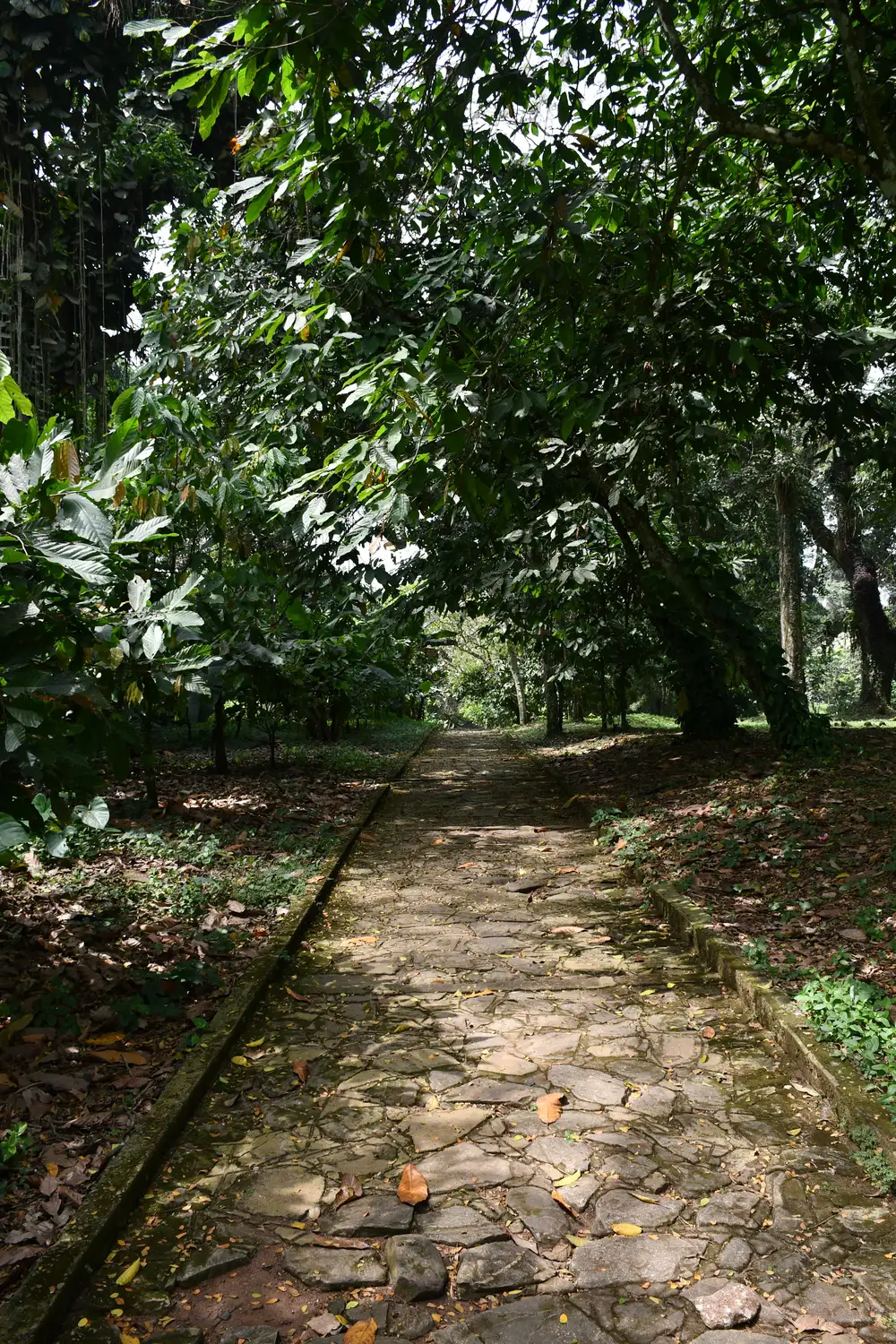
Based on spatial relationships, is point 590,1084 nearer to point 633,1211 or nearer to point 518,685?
point 633,1211

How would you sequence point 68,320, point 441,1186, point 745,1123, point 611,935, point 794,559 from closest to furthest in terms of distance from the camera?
point 441,1186
point 745,1123
point 611,935
point 68,320
point 794,559

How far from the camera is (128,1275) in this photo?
2580 mm

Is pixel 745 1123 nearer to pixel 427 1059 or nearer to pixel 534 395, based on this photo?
pixel 427 1059

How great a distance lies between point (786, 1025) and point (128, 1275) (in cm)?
262

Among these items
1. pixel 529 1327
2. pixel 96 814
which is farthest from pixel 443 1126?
pixel 96 814

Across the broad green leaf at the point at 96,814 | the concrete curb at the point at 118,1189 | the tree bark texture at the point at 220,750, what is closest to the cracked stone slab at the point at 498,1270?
the concrete curb at the point at 118,1189

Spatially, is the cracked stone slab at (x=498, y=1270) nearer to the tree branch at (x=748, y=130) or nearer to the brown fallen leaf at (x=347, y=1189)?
the brown fallen leaf at (x=347, y=1189)

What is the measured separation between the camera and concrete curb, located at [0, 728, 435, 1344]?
7.62 feet

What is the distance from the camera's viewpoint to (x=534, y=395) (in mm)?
4930

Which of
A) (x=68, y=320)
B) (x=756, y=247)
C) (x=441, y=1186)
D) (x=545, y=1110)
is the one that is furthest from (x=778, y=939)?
(x=68, y=320)

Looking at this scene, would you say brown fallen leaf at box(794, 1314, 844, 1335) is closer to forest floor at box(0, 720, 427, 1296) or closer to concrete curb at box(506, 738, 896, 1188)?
concrete curb at box(506, 738, 896, 1188)

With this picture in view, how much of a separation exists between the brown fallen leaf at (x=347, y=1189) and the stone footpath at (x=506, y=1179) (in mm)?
14

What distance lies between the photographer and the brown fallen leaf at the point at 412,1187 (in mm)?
2924

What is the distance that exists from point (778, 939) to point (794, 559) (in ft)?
44.8
